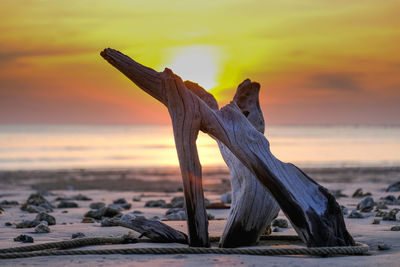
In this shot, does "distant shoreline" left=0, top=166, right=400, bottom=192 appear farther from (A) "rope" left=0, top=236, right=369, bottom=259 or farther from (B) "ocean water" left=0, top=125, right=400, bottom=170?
(A) "rope" left=0, top=236, right=369, bottom=259

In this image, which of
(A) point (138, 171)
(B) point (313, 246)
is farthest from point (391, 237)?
(A) point (138, 171)

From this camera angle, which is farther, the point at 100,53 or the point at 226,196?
the point at 226,196

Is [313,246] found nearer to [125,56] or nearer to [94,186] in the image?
[125,56]

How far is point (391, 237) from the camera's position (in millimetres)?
6953

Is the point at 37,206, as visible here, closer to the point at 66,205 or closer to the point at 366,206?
the point at 66,205

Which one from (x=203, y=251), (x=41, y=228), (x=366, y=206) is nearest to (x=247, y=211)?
(x=203, y=251)

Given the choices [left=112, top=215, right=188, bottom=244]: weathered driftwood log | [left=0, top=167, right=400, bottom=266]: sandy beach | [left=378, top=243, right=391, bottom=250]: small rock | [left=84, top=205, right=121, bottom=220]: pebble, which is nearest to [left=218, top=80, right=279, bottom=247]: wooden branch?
[left=0, top=167, right=400, bottom=266]: sandy beach

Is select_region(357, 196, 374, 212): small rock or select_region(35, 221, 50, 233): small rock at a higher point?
select_region(357, 196, 374, 212): small rock

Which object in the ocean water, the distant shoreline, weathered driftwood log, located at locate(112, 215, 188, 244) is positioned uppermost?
the ocean water

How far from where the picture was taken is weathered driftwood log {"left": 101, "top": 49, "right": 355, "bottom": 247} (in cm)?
584

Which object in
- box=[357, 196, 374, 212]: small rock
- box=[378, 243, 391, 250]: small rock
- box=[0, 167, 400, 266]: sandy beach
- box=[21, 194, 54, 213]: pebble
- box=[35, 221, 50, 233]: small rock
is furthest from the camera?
box=[21, 194, 54, 213]: pebble

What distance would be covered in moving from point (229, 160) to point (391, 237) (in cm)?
209

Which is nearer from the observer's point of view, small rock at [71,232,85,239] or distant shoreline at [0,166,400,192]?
small rock at [71,232,85,239]

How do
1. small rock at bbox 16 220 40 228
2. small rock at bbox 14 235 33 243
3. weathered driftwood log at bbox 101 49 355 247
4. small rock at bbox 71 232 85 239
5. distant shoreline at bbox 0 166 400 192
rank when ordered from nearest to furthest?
weathered driftwood log at bbox 101 49 355 247, small rock at bbox 14 235 33 243, small rock at bbox 71 232 85 239, small rock at bbox 16 220 40 228, distant shoreline at bbox 0 166 400 192
